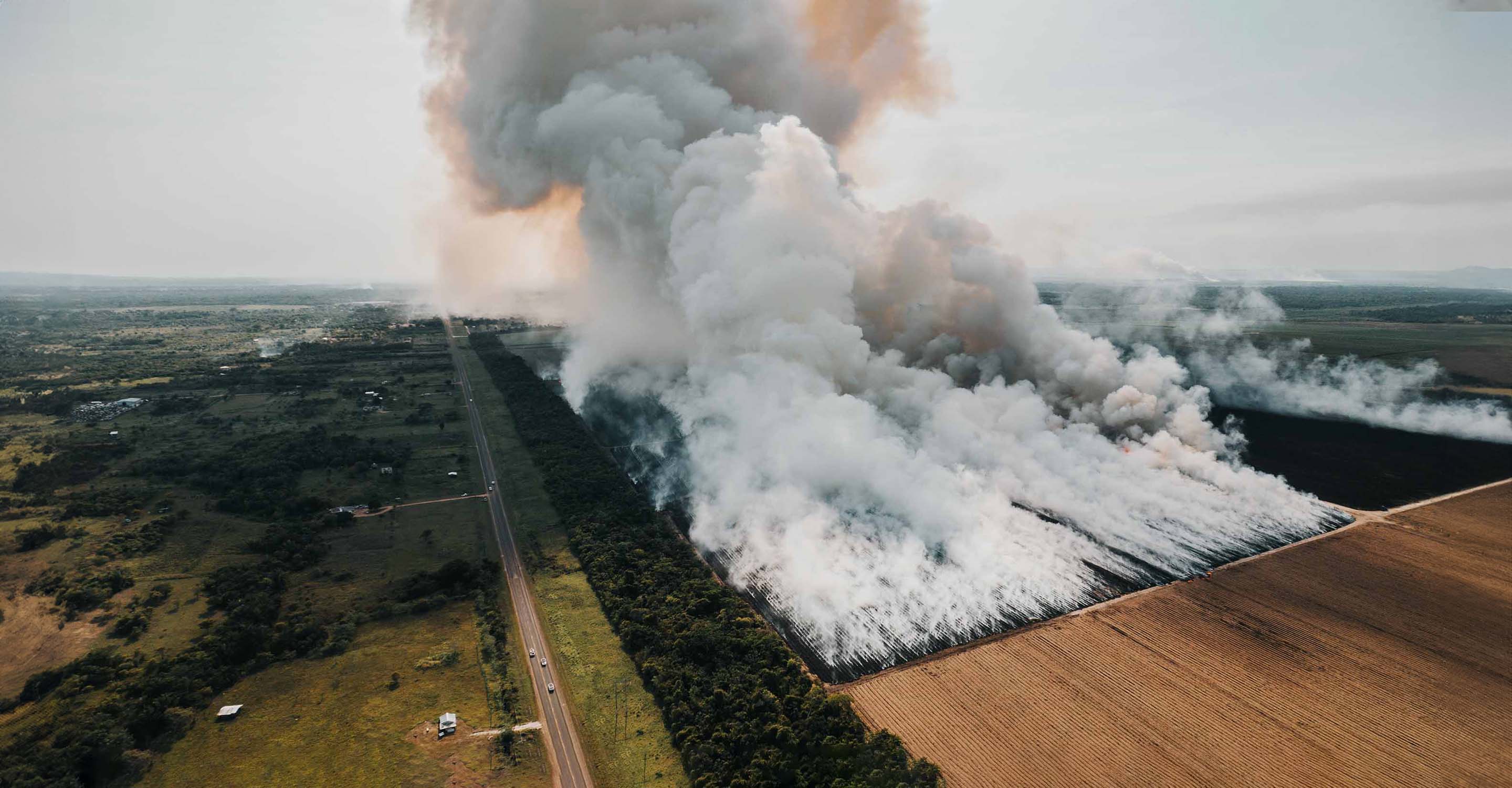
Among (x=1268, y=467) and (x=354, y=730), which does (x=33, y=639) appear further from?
(x=1268, y=467)

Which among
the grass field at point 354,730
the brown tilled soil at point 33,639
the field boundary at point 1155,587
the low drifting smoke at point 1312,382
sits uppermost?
the low drifting smoke at point 1312,382

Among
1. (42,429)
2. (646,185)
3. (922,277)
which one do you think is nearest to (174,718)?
(646,185)

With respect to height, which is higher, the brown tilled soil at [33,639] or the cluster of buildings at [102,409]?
the cluster of buildings at [102,409]

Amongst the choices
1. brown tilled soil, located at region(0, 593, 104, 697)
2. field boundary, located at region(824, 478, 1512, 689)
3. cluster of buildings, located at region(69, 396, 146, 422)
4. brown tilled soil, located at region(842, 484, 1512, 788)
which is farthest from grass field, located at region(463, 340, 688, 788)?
cluster of buildings, located at region(69, 396, 146, 422)

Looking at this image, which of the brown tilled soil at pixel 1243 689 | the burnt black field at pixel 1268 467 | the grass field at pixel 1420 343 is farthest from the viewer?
the grass field at pixel 1420 343

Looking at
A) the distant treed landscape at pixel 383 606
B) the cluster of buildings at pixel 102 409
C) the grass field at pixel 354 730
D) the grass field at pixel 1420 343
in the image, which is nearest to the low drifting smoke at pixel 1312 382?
the distant treed landscape at pixel 383 606

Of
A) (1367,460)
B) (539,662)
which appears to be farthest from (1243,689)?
(1367,460)

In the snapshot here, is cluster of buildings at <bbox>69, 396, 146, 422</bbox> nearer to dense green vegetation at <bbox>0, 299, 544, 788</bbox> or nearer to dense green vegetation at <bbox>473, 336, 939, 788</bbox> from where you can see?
dense green vegetation at <bbox>0, 299, 544, 788</bbox>

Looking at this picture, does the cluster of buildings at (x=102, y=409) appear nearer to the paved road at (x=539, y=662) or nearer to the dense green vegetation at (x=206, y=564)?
the dense green vegetation at (x=206, y=564)
